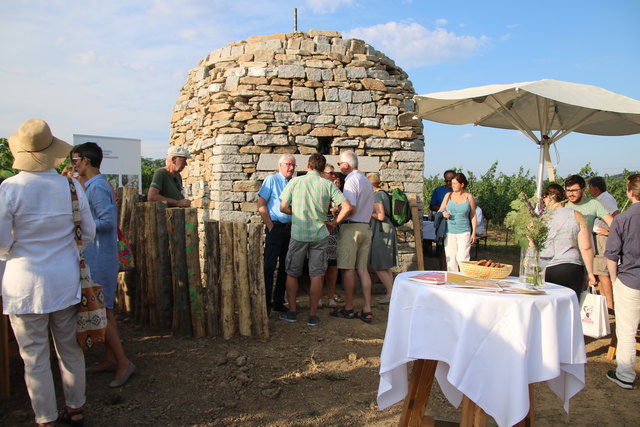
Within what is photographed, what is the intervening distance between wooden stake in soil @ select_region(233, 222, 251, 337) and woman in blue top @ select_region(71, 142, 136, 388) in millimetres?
1157

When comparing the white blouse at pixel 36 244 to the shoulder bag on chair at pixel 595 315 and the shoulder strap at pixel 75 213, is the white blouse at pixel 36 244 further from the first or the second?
the shoulder bag on chair at pixel 595 315

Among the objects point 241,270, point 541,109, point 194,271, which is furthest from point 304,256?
point 541,109

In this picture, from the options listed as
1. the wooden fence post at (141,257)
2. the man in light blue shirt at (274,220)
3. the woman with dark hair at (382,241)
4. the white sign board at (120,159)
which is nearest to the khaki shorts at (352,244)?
the woman with dark hair at (382,241)

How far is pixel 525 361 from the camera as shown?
92.2 inches

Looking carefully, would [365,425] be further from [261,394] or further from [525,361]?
[525,361]

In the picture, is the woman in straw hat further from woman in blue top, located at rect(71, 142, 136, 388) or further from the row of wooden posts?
the row of wooden posts

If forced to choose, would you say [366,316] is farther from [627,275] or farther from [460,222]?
[627,275]

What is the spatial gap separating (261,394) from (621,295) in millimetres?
3117

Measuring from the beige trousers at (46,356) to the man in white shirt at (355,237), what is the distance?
10.4 ft

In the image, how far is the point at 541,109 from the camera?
5.29 m

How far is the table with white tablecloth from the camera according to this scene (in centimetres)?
236

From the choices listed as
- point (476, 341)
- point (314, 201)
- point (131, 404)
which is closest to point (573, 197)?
point (314, 201)

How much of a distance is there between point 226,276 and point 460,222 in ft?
10.6

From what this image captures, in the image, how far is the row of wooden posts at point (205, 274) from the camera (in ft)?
14.5
